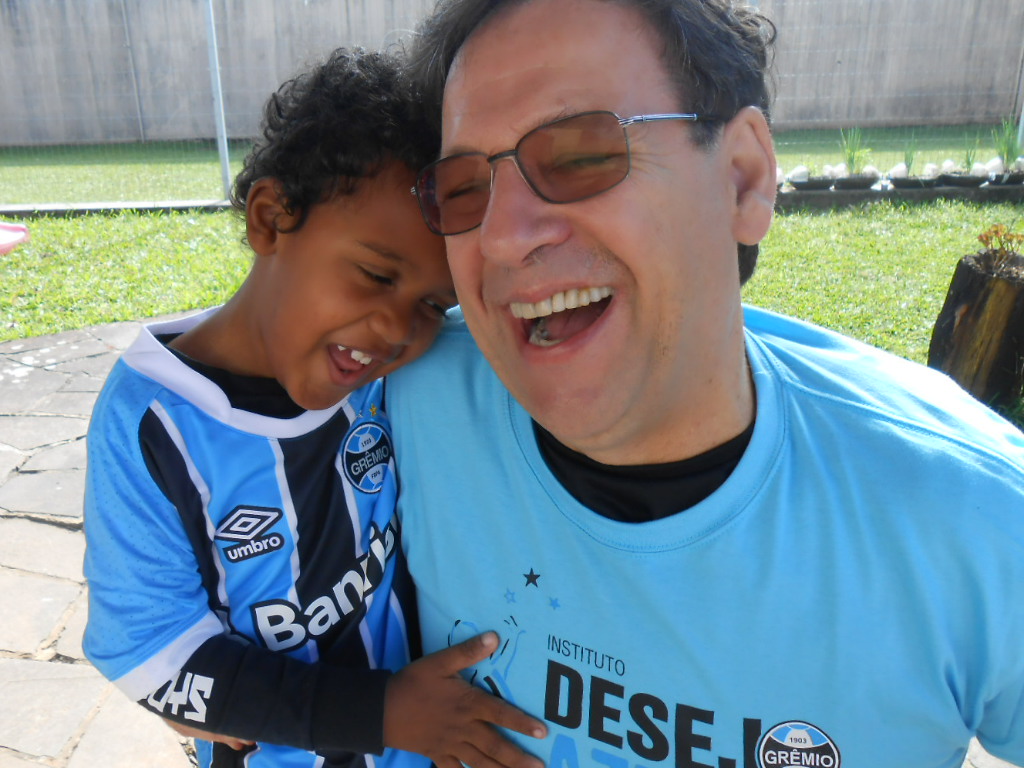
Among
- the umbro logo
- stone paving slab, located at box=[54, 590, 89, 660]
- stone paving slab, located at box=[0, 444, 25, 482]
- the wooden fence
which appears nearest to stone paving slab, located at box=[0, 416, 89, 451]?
stone paving slab, located at box=[0, 444, 25, 482]

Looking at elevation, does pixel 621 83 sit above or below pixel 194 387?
above

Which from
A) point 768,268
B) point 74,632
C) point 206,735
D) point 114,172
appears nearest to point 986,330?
point 768,268

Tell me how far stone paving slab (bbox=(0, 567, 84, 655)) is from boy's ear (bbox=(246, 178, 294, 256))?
2203 millimetres

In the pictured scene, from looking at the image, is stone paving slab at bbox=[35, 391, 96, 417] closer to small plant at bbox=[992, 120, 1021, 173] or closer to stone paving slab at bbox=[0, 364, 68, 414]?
stone paving slab at bbox=[0, 364, 68, 414]

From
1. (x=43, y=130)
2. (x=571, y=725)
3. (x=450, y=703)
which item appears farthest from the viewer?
(x=43, y=130)

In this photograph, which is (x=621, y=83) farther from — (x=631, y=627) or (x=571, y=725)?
(x=571, y=725)

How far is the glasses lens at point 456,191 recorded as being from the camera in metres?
1.52

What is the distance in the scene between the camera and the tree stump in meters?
4.21

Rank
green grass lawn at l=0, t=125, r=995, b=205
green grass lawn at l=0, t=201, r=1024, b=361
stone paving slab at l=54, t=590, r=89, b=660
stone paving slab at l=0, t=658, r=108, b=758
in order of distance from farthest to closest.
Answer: green grass lawn at l=0, t=125, r=995, b=205, green grass lawn at l=0, t=201, r=1024, b=361, stone paving slab at l=54, t=590, r=89, b=660, stone paving slab at l=0, t=658, r=108, b=758

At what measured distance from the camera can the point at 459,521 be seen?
1.69 metres

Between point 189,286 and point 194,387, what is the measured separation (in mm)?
5989

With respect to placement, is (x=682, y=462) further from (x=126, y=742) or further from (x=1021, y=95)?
(x=1021, y=95)

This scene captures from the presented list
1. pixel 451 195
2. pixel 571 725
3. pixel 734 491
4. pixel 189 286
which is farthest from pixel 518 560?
pixel 189 286

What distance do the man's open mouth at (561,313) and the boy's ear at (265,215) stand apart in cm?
73
